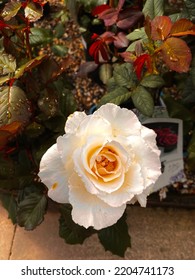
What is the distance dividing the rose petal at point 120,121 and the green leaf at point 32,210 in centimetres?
42

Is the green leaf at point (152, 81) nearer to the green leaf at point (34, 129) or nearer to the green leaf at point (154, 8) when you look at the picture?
the green leaf at point (154, 8)

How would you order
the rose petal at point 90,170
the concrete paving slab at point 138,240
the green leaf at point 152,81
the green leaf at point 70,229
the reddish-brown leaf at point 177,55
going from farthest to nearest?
the concrete paving slab at point 138,240 < the green leaf at point 70,229 < the green leaf at point 152,81 < the reddish-brown leaf at point 177,55 < the rose petal at point 90,170

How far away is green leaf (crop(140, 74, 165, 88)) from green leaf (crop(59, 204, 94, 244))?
1.24ft

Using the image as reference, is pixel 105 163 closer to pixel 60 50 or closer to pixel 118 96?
pixel 118 96

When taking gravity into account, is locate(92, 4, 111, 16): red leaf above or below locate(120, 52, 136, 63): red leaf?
above

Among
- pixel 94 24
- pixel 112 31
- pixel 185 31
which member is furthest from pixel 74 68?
pixel 185 31

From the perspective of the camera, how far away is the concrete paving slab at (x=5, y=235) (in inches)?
57.8

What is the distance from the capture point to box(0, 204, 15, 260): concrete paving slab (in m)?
1.47

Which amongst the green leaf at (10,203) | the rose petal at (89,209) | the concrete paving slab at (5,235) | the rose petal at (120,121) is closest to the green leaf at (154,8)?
the rose petal at (120,121)

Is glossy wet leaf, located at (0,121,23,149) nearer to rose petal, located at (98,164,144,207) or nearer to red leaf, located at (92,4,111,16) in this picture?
rose petal, located at (98,164,144,207)

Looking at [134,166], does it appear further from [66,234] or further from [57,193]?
[66,234]

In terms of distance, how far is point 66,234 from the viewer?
1.17m

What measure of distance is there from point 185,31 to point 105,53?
368mm

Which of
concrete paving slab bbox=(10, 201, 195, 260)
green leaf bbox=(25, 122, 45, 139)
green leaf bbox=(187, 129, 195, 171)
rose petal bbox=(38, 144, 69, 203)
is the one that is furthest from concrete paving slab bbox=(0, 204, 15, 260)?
rose petal bbox=(38, 144, 69, 203)
